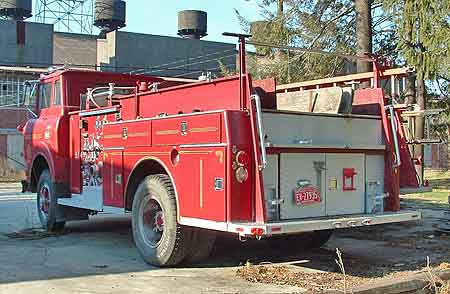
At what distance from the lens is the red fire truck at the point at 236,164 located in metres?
6.55

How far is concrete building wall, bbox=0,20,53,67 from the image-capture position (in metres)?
43.4

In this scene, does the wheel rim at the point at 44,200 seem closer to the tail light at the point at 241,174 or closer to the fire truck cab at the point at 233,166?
the fire truck cab at the point at 233,166

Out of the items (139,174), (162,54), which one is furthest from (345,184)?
(162,54)

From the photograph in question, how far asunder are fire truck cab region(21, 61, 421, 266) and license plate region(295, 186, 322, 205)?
0.04 feet

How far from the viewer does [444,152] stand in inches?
1570

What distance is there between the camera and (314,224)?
21.7ft

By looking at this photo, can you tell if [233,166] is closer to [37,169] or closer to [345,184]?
[345,184]

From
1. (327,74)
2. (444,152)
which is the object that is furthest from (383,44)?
(444,152)

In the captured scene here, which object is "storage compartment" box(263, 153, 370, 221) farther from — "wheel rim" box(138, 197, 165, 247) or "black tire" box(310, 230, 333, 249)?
"wheel rim" box(138, 197, 165, 247)

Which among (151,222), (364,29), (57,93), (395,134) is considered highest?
(364,29)

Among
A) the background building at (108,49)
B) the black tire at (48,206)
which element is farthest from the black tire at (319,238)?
the background building at (108,49)

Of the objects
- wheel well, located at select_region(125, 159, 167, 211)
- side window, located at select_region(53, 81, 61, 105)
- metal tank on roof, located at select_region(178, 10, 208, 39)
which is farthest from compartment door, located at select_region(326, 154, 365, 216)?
metal tank on roof, located at select_region(178, 10, 208, 39)

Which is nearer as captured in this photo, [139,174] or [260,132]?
[260,132]

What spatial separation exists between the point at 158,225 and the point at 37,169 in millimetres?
4739
